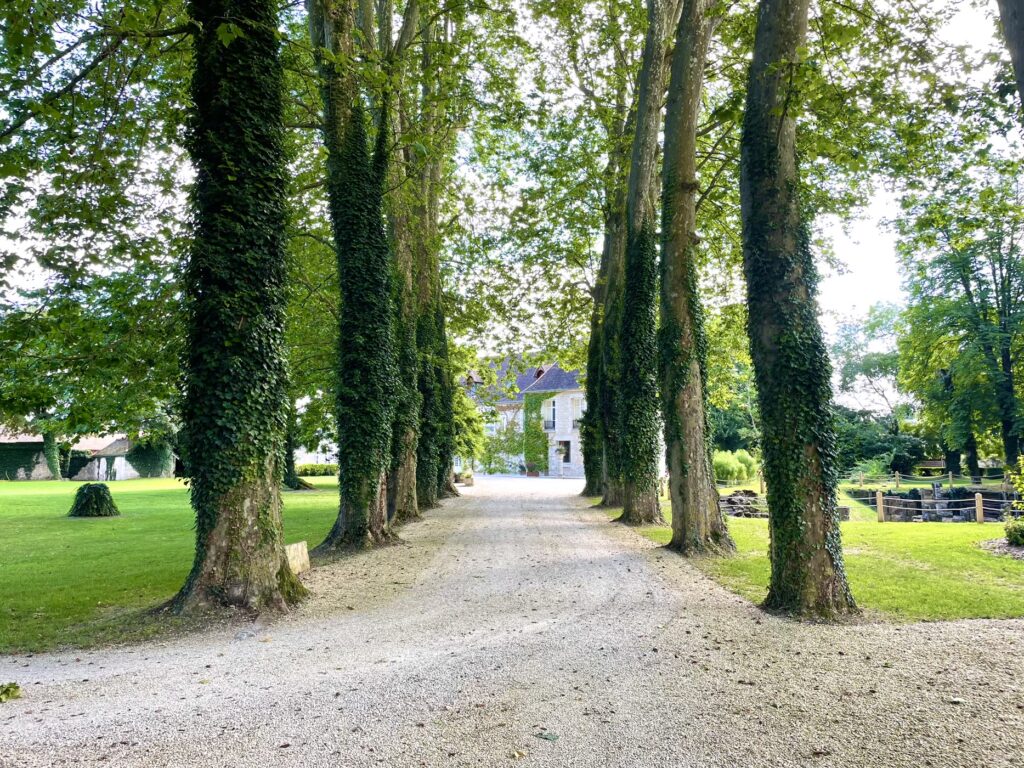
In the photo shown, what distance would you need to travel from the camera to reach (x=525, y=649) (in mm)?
5637

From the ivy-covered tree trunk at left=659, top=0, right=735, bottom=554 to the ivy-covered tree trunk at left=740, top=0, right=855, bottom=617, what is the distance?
12.2 feet

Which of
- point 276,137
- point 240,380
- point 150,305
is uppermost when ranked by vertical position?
point 276,137

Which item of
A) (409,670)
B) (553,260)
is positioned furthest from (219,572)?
(553,260)

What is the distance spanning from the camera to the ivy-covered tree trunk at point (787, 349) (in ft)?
22.0

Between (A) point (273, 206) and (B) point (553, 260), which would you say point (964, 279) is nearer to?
(B) point (553, 260)

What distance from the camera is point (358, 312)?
471 inches

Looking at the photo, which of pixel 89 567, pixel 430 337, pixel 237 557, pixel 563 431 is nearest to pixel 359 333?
pixel 237 557

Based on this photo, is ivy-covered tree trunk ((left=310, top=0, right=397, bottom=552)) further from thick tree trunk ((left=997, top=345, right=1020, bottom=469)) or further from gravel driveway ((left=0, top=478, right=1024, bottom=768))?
thick tree trunk ((left=997, top=345, right=1020, bottom=469))

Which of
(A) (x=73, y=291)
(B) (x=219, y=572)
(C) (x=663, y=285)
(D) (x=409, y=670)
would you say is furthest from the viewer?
(C) (x=663, y=285)

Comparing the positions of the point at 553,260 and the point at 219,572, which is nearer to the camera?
the point at 219,572

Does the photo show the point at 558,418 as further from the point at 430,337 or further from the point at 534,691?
the point at 534,691

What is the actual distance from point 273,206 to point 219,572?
4.24 meters

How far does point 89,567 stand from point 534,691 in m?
9.72

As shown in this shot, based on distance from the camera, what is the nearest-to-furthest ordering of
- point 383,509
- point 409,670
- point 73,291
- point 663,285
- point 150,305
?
point 409,670 < point 73,291 < point 150,305 < point 663,285 < point 383,509
